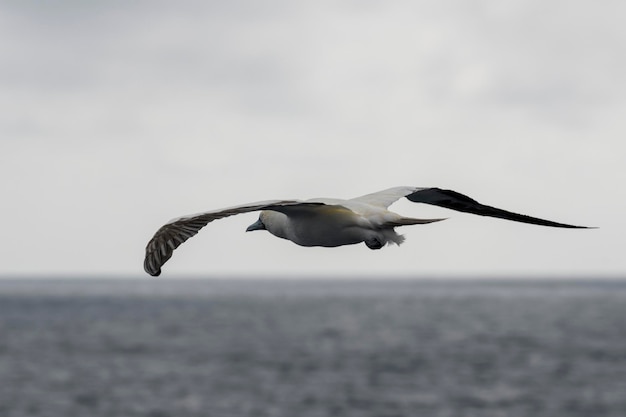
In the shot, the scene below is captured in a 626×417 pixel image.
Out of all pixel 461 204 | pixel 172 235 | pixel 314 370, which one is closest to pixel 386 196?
pixel 461 204

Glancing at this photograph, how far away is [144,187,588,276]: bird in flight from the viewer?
837cm

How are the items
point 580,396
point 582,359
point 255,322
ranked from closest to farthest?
point 580,396 < point 582,359 < point 255,322

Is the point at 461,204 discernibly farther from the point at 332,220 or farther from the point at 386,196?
the point at 332,220

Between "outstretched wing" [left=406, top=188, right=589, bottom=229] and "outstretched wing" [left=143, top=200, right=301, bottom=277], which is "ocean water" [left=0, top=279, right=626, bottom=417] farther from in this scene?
"outstretched wing" [left=143, top=200, right=301, bottom=277]

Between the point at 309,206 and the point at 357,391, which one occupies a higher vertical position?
the point at 309,206

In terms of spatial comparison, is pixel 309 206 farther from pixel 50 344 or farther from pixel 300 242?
pixel 50 344

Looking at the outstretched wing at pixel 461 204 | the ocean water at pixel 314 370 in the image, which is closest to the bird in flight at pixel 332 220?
the outstretched wing at pixel 461 204

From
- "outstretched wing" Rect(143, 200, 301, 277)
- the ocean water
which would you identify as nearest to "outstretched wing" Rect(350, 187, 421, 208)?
"outstretched wing" Rect(143, 200, 301, 277)

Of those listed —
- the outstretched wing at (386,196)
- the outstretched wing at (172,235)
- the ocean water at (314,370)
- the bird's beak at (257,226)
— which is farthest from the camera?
the ocean water at (314,370)

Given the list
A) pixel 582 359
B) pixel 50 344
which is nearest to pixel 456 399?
pixel 582 359

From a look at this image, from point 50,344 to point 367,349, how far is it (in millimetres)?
37104

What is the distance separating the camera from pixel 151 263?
28.4 feet

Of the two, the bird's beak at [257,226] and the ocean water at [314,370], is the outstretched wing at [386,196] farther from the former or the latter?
the ocean water at [314,370]

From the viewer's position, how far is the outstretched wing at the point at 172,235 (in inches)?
318
